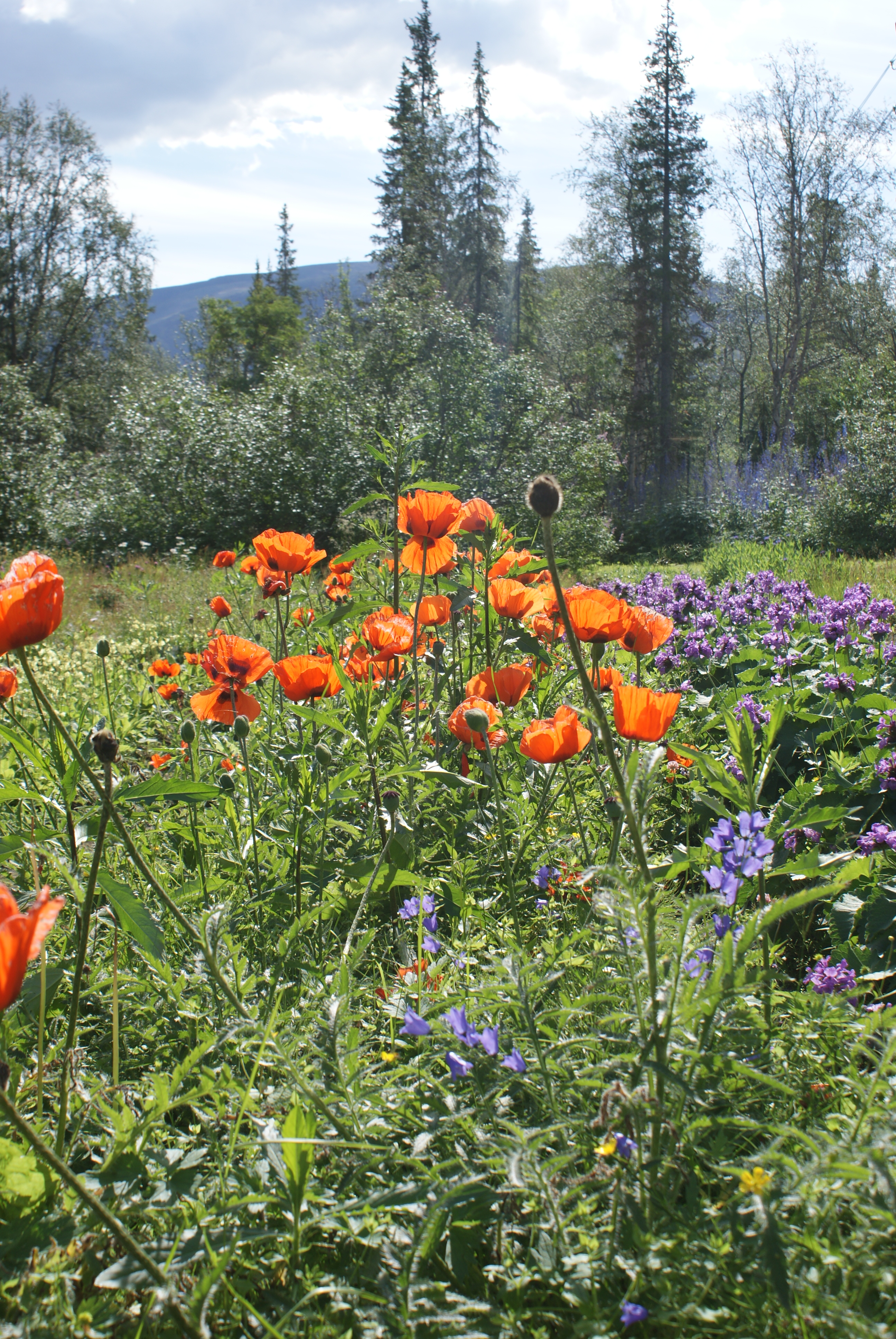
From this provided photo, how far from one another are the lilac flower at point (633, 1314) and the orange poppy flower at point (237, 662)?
1321 millimetres

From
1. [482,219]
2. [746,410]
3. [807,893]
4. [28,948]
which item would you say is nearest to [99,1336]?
[28,948]

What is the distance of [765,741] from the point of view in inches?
39.7

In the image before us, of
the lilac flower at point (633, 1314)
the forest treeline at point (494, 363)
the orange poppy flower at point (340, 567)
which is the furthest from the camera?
the forest treeline at point (494, 363)

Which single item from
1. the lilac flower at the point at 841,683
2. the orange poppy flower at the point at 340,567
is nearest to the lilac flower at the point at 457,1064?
the orange poppy flower at the point at 340,567

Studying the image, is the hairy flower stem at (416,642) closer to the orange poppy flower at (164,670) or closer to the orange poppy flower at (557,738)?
the orange poppy flower at (557,738)

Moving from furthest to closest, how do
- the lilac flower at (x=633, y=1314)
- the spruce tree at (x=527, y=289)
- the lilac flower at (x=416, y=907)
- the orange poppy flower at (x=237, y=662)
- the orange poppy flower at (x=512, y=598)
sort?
the spruce tree at (x=527, y=289) → the orange poppy flower at (x=512, y=598) → the orange poppy flower at (x=237, y=662) → the lilac flower at (x=416, y=907) → the lilac flower at (x=633, y=1314)

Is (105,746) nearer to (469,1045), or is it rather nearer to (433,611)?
(469,1045)

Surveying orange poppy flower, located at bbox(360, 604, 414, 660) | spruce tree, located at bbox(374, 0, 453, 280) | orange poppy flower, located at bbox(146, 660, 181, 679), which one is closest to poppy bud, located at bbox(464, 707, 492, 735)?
orange poppy flower, located at bbox(360, 604, 414, 660)

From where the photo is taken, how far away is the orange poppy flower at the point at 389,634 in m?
1.69

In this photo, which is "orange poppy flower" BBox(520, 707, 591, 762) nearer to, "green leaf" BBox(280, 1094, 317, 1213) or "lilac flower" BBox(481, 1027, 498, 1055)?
"lilac flower" BBox(481, 1027, 498, 1055)

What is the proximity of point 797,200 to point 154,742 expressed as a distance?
1003 inches

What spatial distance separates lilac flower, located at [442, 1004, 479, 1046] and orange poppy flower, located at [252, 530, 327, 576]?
4.63 ft

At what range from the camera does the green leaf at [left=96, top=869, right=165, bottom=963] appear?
999 mm

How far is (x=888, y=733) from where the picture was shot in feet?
5.79
